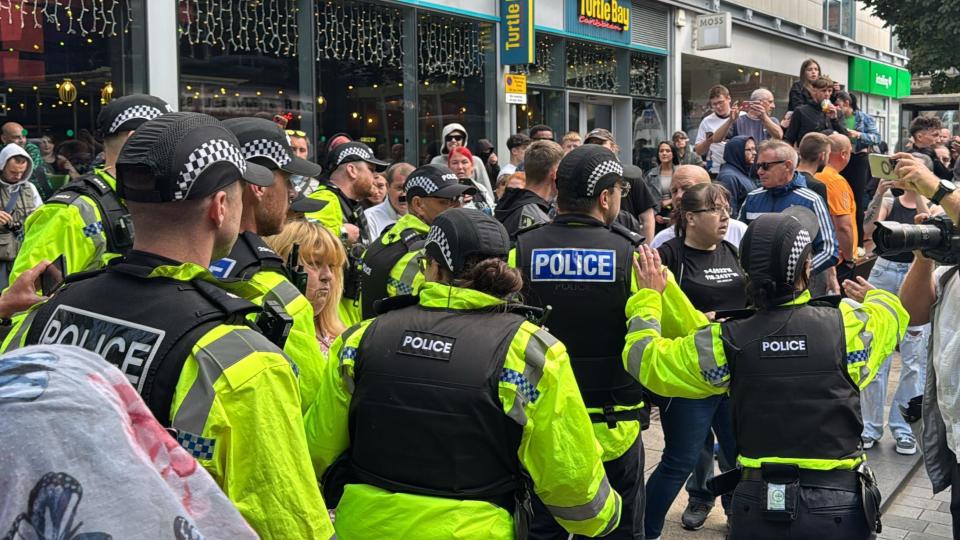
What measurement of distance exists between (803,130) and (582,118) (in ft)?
24.9

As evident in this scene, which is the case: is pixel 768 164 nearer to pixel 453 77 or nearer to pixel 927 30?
pixel 453 77

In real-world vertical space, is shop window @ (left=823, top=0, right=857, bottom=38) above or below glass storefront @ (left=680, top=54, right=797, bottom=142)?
above

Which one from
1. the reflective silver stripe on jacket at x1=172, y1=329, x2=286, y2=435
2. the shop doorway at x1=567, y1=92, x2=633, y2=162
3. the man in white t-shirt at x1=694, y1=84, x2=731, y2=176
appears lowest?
the reflective silver stripe on jacket at x1=172, y1=329, x2=286, y2=435

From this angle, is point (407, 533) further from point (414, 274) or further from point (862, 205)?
point (862, 205)

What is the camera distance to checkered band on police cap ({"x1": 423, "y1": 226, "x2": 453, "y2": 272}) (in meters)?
2.99

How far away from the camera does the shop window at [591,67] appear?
53.0ft

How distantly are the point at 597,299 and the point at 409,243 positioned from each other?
48.3 inches

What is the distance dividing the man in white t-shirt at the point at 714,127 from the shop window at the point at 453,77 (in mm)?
4197

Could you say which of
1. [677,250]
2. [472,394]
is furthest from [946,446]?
[472,394]

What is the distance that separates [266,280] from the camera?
119 inches

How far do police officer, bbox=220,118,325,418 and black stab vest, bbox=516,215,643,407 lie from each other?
4.29 ft

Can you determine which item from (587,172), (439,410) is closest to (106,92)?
(587,172)

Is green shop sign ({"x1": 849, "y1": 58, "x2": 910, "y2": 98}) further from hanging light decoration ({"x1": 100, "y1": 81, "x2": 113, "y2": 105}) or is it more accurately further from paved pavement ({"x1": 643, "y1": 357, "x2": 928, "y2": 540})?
hanging light decoration ({"x1": 100, "y1": 81, "x2": 113, "y2": 105})

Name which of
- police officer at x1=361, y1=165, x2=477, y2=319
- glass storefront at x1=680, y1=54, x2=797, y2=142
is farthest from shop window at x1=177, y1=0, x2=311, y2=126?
glass storefront at x1=680, y1=54, x2=797, y2=142
